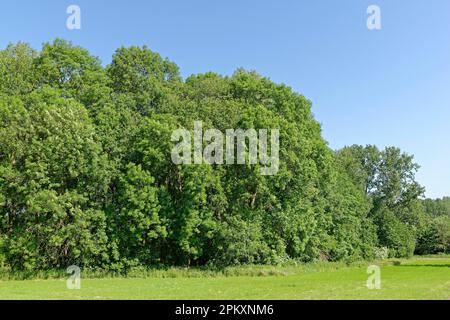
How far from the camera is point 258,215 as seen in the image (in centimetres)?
4641

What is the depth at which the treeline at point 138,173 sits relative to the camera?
38750 millimetres

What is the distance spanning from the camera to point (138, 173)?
4147cm

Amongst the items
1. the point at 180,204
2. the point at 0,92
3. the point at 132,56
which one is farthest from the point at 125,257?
the point at 132,56

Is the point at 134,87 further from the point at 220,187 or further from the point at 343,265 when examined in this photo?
the point at 343,265

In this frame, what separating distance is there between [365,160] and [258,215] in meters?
63.5

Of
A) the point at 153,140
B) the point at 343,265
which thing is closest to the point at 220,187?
the point at 153,140

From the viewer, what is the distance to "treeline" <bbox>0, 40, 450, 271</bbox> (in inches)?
1526

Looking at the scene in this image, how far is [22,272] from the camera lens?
3712cm

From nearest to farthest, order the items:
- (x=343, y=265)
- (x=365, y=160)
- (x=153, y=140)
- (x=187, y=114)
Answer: (x=153, y=140)
(x=187, y=114)
(x=343, y=265)
(x=365, y=160)

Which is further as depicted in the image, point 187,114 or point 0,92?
point 187,114

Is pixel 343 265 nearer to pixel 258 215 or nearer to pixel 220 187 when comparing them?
pixel 258 215
